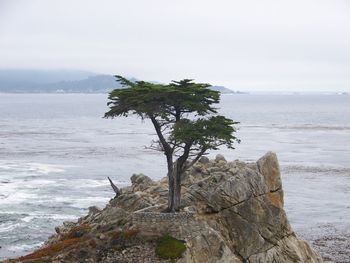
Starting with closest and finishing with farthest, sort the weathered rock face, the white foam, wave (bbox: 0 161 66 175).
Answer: the weathered rock face, the white foam, wave (bbox: 0 161 66 175)

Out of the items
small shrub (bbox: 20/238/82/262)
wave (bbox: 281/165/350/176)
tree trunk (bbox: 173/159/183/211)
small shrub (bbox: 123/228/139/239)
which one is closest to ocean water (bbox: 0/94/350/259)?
wave (bbox: 281/165/350/176)

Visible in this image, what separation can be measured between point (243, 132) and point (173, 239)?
119m

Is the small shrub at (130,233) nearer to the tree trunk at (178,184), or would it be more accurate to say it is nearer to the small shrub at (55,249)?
the small shrub at (55,249)

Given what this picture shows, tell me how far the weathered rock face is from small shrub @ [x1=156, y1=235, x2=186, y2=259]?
32cm

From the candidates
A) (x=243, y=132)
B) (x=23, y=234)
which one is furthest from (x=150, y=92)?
(x=243, y=132)

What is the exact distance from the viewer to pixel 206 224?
3525cm

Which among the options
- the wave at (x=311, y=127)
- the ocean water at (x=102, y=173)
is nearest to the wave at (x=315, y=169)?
the ocean water at (x=102, y=173)

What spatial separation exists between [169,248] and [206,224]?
3010 mm

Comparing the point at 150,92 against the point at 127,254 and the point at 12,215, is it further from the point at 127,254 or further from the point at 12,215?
the point at 12,215

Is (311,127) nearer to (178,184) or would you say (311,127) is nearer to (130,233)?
(178,184)

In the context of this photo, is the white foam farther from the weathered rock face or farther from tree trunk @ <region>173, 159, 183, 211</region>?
tree trunk @ <region>173, 159, 183, 211</region>

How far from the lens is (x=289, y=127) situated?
168 metres

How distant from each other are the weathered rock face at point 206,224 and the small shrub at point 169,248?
1.06 feet

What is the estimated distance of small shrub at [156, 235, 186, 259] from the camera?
32906mm
